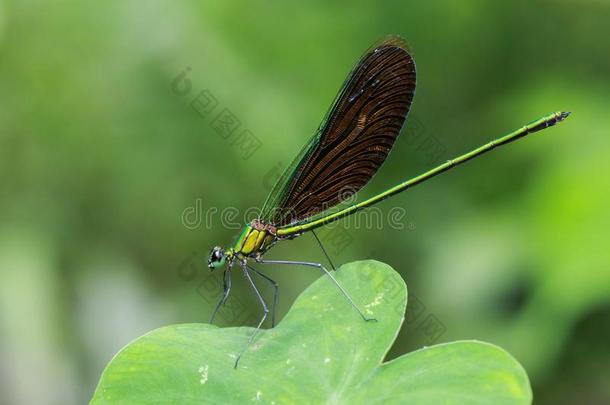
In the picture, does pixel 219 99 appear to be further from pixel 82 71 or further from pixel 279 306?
pixel 279 306

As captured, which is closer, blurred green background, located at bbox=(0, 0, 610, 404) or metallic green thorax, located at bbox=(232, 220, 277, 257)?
metallic green thorax, located at bbox=(232, 220, 277, 257)

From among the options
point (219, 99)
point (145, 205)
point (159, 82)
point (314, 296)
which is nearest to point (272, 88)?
point (219, 99)
